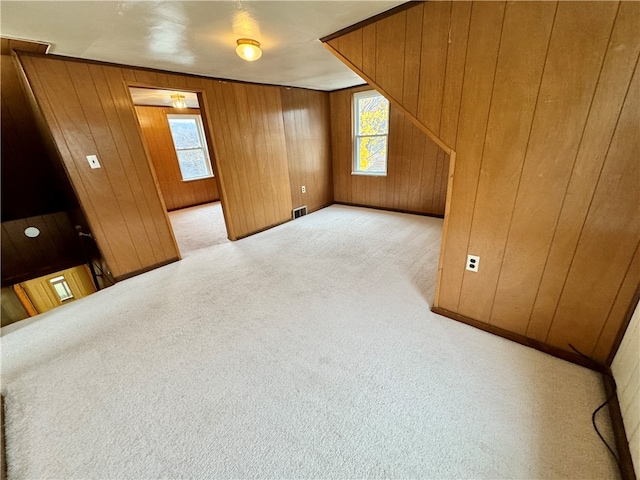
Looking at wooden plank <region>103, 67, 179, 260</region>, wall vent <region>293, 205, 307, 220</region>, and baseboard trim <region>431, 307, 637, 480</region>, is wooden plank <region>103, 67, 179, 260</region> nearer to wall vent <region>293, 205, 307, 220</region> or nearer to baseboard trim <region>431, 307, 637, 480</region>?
wall vent <region>293, 205, 307, 220</region>

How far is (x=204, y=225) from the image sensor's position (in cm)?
445

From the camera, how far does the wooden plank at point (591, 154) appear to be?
0.98 m

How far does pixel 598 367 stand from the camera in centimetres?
137

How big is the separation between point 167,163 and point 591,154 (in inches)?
247

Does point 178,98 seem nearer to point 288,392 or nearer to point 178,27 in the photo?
point 178,27

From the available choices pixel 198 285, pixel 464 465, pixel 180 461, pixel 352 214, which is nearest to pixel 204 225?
pixel 198 285

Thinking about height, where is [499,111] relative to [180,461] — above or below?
above

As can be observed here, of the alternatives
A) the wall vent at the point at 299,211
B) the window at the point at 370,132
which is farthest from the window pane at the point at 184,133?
the window at the point at 370,132

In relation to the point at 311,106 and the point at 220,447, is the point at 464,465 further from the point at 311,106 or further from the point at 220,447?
the point at 311,106

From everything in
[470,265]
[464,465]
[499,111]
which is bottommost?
[464,465]

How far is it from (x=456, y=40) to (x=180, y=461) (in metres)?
2.48

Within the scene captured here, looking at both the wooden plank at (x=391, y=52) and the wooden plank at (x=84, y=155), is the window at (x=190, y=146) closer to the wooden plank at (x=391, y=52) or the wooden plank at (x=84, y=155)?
the wooden plank at (x=84, y=155)

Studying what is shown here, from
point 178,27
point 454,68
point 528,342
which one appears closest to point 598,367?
point 528,342

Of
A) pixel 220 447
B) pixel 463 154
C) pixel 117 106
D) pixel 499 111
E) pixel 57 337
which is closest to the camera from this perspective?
pixel 220 447
